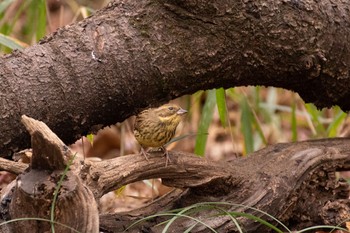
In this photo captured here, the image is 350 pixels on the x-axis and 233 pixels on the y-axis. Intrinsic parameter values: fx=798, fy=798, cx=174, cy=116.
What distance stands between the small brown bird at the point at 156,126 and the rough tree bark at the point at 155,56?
128mm

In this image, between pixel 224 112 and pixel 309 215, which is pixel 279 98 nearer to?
pixel 224 112

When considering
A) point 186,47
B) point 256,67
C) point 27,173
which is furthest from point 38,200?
point 256,67

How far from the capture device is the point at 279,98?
8.51 meters

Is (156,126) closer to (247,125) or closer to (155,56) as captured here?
(155,56)

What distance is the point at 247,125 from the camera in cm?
528

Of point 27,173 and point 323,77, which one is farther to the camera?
point 323,77

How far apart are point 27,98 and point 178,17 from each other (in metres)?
0.83

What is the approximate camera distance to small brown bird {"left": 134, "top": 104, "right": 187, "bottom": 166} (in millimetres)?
4113

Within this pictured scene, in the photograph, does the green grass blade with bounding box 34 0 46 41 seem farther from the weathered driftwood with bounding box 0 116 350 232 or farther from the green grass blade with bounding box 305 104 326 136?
the green grass blade with bounding box 305 104 326 136

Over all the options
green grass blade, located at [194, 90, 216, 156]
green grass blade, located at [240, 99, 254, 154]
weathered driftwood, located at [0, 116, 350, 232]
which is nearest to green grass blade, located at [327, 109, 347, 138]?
green grass blade, located at [240, 99, 254, 154]

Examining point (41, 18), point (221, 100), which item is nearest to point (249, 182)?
point (221, 100)

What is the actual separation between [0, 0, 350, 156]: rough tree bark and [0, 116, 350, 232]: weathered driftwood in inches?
12.9

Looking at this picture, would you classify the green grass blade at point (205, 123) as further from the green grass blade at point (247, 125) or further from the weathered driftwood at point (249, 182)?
the weathered driftwood at point (249, 182)

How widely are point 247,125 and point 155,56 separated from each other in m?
1.55
